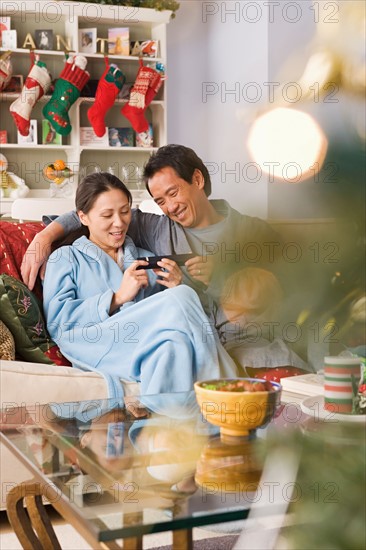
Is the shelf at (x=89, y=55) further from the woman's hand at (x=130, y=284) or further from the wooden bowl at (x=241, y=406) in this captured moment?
the wooden bowl at (x=241, y=406)

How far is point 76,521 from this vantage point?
43.0 inches

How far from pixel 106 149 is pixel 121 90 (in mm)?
397

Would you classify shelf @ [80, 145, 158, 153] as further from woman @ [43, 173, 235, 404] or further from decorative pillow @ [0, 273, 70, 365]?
decorative pillow @ [0, 273, 70, 365]

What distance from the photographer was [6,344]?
2.27 meters

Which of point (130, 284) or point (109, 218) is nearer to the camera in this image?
point (130, 284)

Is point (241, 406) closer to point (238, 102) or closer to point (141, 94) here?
point (238, 102)

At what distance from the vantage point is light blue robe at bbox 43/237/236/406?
88.4 inches

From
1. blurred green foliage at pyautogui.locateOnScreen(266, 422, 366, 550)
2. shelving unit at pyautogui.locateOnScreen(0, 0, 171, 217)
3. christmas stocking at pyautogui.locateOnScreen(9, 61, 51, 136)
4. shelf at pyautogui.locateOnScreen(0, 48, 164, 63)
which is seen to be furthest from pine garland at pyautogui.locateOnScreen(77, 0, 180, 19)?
blurred green foliage at pyautogui.locateOnScreen(266, 422, 366, 550)

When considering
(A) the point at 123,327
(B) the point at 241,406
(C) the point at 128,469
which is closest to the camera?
(C) the point at 128,469

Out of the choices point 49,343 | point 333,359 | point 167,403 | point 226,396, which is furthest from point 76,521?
point 49,343

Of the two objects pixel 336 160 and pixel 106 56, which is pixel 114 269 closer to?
pixel 336 160

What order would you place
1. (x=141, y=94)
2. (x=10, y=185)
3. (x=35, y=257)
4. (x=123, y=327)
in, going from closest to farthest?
1. (x=123, y=327)
2. (x=35, y=257)
3. (x=10, y=185)
4. (x=141, y=94)

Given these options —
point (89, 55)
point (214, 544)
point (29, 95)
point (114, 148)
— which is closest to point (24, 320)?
point (214, 544)

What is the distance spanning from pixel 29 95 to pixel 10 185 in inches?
21.8
